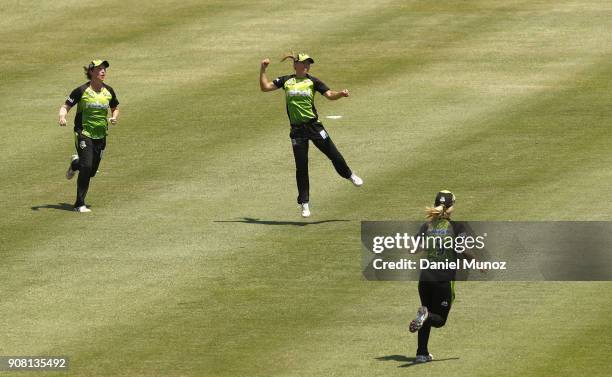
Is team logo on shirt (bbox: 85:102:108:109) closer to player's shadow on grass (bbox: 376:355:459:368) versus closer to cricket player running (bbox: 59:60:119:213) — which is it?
cricket player running (bbox: 59:60:119:213)

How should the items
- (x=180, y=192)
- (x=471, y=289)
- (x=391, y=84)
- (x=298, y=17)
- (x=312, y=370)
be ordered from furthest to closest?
(x=298, y=17) → (x=391, y=84) → (x=180, y=192) → (x=471, y=289) → (x=312, y=370)

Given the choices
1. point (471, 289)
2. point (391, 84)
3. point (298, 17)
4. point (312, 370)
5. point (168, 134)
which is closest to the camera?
point (312, 370)

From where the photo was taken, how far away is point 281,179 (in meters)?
29.7

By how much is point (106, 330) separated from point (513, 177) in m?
10.3

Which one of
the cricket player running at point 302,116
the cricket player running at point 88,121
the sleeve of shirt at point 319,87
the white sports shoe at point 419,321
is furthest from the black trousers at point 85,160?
the white sports shoe at point 419,321

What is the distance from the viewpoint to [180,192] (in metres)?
28.9

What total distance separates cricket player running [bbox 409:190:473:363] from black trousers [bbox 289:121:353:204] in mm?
7541

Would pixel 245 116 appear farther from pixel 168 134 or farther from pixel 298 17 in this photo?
pixel 298 17

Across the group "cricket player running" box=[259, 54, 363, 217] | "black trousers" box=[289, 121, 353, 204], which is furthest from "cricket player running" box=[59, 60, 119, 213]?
"black trousers" box=[289, 121, 353, 204]

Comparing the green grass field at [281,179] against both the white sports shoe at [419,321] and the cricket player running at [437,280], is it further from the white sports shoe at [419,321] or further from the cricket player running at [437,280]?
the white sports shoe at [419,321]

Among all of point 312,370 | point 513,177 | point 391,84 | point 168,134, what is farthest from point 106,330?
point 391,84

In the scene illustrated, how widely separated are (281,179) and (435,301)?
10.4 meters

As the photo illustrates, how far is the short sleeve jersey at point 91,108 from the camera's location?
90.5 ft

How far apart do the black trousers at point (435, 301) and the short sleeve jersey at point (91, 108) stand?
31.6 ft
